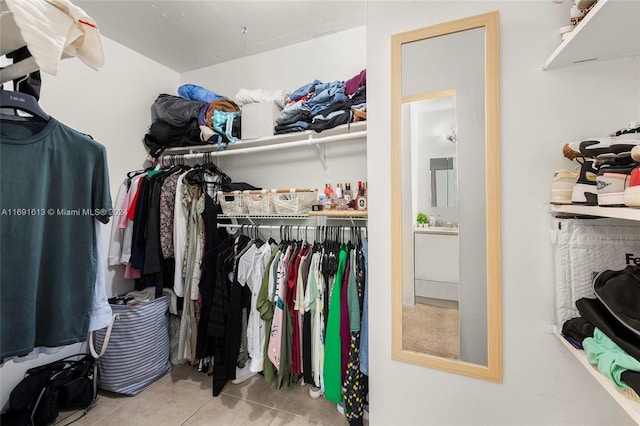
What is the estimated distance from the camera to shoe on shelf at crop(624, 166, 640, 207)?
2.05ft

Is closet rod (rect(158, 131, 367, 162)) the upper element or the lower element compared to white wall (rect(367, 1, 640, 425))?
upper

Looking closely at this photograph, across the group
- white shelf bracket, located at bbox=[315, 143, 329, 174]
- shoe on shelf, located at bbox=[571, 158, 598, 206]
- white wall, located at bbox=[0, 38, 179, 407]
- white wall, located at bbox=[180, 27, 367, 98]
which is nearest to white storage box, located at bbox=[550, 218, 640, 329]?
shoe on shelf, located at bbox=[571, 158, 598, 206]

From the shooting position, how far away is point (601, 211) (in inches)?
29.4

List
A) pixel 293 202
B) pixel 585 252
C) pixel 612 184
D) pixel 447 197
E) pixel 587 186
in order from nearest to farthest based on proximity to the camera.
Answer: pixel 612 184
pixel 587 186
pixel 585 252
pixel 447 197
pixel 293 202

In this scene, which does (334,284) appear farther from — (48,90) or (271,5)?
(48,90)

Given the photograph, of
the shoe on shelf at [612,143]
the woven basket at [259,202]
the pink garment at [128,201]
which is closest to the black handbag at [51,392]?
the pink garment at [128,201]

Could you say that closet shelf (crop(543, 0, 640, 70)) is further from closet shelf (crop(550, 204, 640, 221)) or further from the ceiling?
the ceiling

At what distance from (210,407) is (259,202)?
1396 mm

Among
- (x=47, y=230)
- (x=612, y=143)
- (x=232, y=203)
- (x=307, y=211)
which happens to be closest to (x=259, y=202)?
(x=232, y=203)

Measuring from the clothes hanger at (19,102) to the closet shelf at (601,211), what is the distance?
5.33ft

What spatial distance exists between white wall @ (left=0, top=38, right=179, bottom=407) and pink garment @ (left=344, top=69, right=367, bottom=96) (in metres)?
1.90

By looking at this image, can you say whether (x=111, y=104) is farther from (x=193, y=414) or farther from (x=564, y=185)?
(x=564, y=185)

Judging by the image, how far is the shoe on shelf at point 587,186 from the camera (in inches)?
32.5

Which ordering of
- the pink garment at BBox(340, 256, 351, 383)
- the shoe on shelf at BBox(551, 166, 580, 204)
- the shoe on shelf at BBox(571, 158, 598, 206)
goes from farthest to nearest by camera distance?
the pink garment at BBox(340, 256, 351, 383) → the shoe on shelf at BBox(551, 166, 580, 204) → the shoe on shelf at BBox(571, 158, 598, 206)
